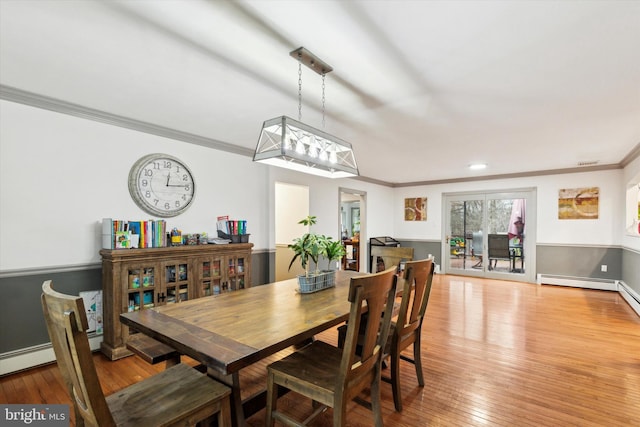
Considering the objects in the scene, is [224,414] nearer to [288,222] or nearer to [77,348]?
[77,348]

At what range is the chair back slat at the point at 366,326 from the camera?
55.6 inches

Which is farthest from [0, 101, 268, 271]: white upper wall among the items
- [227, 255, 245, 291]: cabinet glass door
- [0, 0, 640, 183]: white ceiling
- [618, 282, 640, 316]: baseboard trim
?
[618, 282, 640, 316]: baseboard trim

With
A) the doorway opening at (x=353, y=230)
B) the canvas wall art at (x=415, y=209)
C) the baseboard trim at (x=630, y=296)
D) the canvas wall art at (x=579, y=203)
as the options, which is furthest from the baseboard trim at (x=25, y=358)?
the canvas wall art at (x=579, y=203)

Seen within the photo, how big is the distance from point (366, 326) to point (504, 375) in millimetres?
1864

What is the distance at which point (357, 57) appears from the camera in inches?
78.8

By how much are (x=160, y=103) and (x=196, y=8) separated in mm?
1468

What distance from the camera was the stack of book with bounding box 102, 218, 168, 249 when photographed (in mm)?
2885

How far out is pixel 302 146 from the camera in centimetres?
222

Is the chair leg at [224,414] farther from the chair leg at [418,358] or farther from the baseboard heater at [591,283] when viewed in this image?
the baseboard heater at [591,283]

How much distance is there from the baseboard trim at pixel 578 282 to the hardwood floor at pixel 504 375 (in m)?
1.66

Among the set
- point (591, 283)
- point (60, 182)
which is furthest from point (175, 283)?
point (591, 283)

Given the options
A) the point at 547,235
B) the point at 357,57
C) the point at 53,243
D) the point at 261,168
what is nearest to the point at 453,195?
the point at 547,235

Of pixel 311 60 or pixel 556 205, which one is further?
pixel 556 205

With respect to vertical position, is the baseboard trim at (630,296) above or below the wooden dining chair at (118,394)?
below
